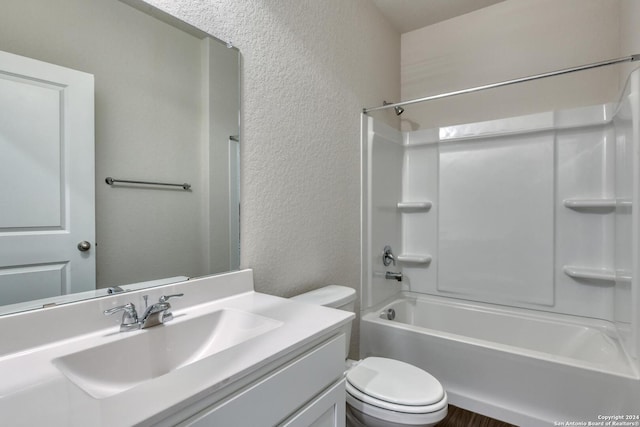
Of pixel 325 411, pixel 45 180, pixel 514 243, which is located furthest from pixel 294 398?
pixel 514 243

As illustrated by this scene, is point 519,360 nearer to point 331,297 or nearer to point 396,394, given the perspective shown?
point 396,394

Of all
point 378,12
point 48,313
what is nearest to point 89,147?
point 48,313

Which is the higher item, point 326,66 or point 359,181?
point 326,66

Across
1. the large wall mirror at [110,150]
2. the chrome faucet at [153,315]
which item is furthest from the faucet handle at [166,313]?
the large wall mirror at [110,150]

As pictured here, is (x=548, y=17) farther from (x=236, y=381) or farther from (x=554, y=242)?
(x=236, y=381)

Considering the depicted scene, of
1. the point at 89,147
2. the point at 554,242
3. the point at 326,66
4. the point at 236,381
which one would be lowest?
the point at 236,381

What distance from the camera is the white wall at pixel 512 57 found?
6.79 ft

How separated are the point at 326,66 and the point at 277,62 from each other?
408 mm

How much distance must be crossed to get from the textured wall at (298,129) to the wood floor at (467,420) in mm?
863

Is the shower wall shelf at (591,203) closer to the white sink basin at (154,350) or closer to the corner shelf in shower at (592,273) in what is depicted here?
the corner shelf in shower at (592,273)

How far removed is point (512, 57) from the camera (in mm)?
2338

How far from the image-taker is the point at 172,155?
1129mm

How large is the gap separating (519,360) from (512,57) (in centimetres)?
208

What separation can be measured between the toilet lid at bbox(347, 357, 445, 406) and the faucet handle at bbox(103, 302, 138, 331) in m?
0.88
